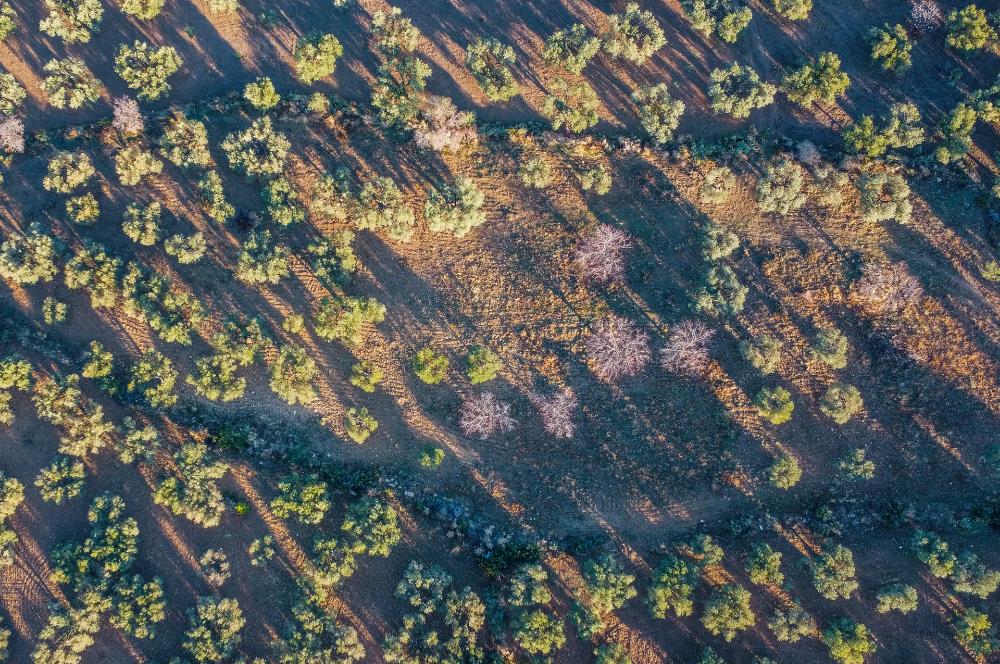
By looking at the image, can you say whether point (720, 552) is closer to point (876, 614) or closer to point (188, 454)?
point (876, 614)

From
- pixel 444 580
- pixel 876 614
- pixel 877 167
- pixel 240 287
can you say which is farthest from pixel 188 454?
pixel 877 167

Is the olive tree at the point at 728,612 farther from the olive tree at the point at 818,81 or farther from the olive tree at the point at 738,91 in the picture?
the olive tree at the point at 818,81

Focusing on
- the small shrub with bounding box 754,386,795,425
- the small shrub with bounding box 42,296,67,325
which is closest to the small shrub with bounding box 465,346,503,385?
the small shrub with bounding box 754,386,795,425

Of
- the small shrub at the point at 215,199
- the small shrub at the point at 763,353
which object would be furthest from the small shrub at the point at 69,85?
the small shrub at the point at 763,353

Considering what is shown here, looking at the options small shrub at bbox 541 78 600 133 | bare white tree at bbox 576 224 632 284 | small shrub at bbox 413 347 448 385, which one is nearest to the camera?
small shrub at bbox 413 347 448 385

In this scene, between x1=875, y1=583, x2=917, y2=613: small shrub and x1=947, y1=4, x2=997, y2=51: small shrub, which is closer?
x1=875, y1=583, x2=917, y2=613: small shrub

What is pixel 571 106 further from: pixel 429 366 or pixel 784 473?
pixel 784 473

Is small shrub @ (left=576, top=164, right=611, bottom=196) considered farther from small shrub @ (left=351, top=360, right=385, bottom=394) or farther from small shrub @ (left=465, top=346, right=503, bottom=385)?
small shrub @ (left=351, top=360, right=385, bottom=394)
